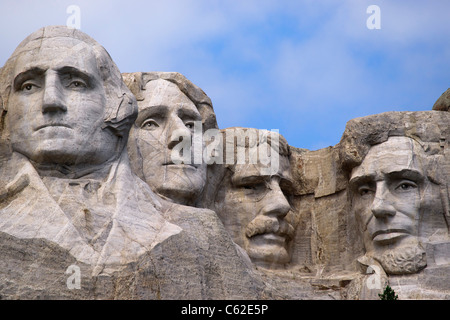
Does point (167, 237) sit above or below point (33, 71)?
below

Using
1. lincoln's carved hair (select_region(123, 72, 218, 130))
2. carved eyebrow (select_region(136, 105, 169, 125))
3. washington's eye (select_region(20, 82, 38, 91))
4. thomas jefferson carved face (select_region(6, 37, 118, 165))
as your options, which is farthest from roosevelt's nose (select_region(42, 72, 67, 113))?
lincoln's carved hair (select_region(123, 72, 218, 130))

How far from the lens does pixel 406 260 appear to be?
17125 mm

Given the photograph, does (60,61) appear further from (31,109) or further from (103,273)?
(103,273)

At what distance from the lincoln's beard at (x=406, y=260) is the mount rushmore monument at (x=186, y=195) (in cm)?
2

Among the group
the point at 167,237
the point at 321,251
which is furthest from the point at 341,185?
the point at 167,237

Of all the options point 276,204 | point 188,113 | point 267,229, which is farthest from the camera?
point 276,204

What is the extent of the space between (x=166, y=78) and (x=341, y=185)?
2802 millimetres

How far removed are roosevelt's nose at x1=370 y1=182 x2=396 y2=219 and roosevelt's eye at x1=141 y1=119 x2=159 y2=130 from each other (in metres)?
2.92

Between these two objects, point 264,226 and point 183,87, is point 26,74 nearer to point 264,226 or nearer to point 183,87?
point 183,87

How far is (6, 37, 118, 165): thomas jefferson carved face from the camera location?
15.3 meters

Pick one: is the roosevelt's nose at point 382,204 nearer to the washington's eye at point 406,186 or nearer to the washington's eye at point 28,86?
the washington's eye at point 406,186

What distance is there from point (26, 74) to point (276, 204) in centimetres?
418

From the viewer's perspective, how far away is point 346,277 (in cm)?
1781

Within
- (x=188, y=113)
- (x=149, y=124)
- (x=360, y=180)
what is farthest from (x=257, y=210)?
(x=149, y=124)
